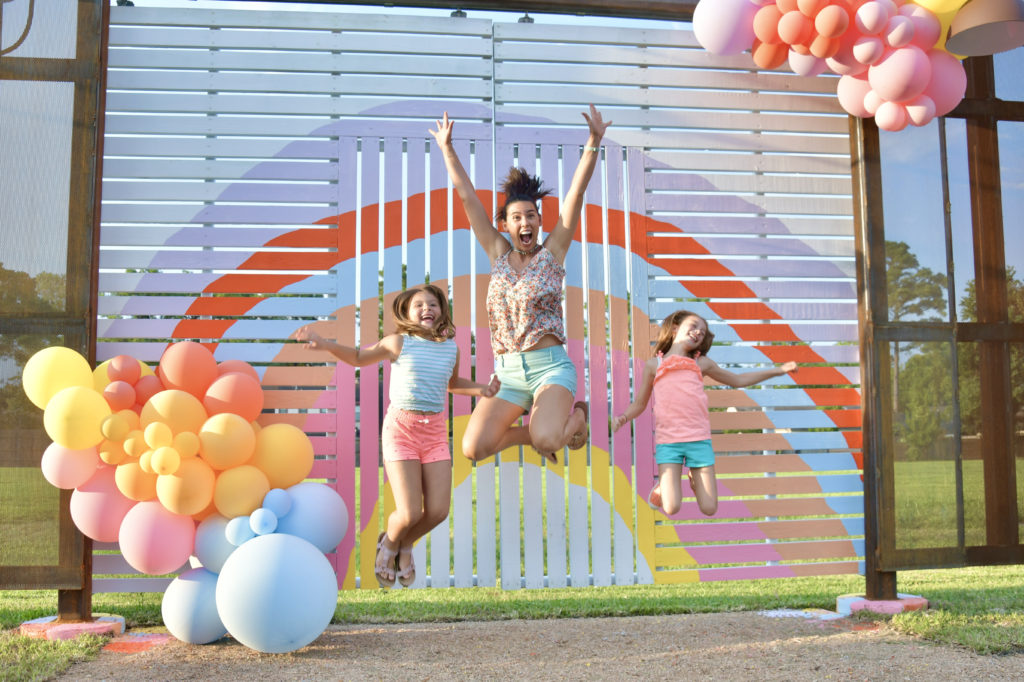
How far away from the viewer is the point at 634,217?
5316 mm

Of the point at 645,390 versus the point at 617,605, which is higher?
the point at 645,390

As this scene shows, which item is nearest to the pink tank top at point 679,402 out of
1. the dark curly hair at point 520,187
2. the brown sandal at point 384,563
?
the dark curly hair at point 520,187

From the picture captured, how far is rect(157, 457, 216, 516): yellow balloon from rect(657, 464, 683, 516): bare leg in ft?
7.83

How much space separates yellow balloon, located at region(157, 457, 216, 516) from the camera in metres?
3.78

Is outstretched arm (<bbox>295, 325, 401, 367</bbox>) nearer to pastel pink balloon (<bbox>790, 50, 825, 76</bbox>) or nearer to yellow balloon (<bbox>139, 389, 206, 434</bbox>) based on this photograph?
yellow balloon (<bbox>139, 389, 206, 434</bbox>)

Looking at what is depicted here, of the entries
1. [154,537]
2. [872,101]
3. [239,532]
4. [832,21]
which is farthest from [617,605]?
[832,21]

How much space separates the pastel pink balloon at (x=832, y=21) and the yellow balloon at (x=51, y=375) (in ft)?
13.6

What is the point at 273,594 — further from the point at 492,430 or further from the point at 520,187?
the point at 520,187

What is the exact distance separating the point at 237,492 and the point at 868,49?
13.0 feet

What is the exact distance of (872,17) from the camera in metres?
4.18

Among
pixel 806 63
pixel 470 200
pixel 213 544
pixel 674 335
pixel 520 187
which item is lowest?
pixel 213 544

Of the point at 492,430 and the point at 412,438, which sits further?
the point at 492,430

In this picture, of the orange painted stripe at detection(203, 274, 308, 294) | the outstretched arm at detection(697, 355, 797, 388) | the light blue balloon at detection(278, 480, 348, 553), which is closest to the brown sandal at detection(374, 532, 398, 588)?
the light blue balloon at detection(278, 480, 348, 553)

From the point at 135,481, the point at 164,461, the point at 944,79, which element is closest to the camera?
the point at 164,461
